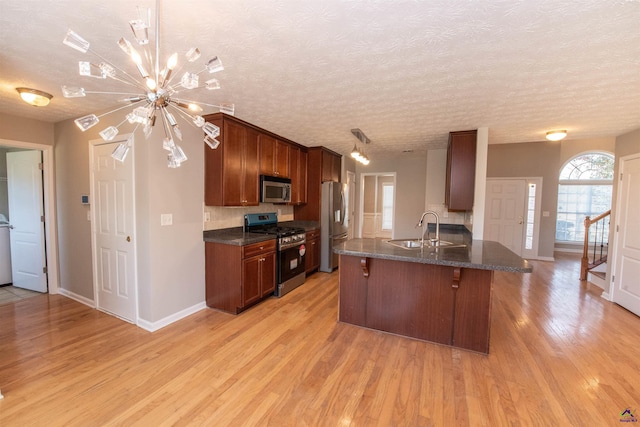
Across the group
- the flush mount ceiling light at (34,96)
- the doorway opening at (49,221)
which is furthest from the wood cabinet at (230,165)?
the doorway opening at (49,221)

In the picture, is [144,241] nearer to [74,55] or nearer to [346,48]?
[74,55]

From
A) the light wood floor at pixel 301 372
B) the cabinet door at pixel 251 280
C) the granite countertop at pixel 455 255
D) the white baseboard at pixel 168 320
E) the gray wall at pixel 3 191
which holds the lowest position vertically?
the light wood floor at pixel 301 372

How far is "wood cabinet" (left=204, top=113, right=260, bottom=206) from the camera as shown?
3.14 m

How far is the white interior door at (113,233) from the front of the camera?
284 centimetres

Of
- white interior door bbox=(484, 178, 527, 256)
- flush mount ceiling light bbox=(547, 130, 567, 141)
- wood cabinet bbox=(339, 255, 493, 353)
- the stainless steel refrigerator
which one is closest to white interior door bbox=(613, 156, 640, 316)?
flush mount ceiling light bbox=(547, 130, 567, 141)

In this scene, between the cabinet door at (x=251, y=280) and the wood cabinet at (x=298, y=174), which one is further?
the wood cabinet at (x=298, y=174)

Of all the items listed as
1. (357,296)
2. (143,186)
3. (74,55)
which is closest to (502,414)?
(357,296)

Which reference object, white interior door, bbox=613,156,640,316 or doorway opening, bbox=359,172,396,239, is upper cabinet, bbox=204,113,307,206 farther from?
doorway opening, bbox=359,172,396,239

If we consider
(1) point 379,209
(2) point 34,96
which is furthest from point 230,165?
(1) point 379,209

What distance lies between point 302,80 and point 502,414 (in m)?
2.66

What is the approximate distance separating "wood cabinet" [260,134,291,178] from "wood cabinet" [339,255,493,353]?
5.96ft

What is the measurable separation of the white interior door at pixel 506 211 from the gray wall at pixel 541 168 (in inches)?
9.3

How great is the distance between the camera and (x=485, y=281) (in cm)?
239

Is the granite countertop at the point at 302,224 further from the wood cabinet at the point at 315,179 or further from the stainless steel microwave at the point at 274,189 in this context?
the stainless steel microwave at the point at 274,189
